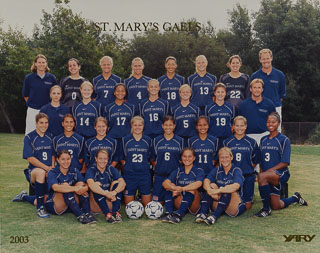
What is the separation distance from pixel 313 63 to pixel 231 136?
1949cm

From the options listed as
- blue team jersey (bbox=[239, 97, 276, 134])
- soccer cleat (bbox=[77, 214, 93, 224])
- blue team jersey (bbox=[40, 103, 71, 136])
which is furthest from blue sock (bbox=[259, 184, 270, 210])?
blue team jersey (bbox=[40, 103, 71, 136])

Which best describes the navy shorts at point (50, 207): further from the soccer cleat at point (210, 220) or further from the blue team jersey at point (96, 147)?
the soccer cleat at point (210, 220)

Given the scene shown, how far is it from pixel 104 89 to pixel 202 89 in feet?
5.27

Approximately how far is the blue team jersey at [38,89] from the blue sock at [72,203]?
2114 millimetres

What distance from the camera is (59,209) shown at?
17.2ft

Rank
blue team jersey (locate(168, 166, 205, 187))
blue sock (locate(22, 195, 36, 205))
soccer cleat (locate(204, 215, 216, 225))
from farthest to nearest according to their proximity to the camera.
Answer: blue sock (locate(22, 195, 36, 205)) → blue team jersey (locate(168, 166, 205, 187)) → soccer cleat (locate(204, 215, 216, 225))

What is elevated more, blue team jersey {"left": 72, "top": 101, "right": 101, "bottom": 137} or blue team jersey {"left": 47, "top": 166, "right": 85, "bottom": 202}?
blue team jersey {"left": 72, "top": 101, "right": 101, "bottom": 137}

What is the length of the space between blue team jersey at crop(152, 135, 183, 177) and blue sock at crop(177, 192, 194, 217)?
21.5 inches

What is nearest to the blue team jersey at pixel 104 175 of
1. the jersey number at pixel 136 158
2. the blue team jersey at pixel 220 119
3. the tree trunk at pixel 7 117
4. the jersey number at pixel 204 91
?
the jersey number at pixel 136 158

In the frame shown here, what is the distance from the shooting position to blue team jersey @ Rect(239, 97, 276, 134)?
6000 millimetres

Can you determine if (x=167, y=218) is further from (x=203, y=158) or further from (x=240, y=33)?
(x=240, y=33)

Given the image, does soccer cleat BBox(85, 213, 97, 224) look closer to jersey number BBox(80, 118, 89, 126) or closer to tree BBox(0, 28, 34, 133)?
jersey number BBox(80, 118, 89, 126)

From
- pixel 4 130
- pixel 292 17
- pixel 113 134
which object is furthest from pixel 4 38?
pixel 113 134

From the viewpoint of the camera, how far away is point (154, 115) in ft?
19.5
